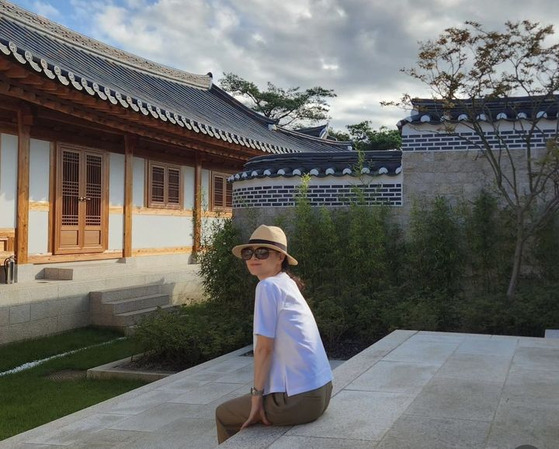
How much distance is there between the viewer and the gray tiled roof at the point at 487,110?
26.6ft

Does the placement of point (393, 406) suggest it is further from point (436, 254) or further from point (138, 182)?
point (138, 182)

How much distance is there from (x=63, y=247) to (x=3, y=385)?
13.5 ft

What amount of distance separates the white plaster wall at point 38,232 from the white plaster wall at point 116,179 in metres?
1.54

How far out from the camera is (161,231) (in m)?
12.4

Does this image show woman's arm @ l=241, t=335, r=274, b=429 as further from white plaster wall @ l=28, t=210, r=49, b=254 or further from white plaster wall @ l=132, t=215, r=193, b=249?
white plaster wall @ l=132, t=215, r=193, b=249

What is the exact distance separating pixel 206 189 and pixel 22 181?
17.4ft

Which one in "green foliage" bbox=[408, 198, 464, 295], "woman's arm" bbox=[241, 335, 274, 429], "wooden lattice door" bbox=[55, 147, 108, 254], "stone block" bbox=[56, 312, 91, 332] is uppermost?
"wooden lattice door" bbox=[55, 147, 108, 254]

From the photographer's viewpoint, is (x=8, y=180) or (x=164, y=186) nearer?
(x=8, y=180)

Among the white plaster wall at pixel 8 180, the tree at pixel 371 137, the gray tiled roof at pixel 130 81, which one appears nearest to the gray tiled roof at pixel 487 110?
the gray tiled roof at pixel 130 81

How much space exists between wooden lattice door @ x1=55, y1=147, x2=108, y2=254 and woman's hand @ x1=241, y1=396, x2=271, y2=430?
7.51 metres

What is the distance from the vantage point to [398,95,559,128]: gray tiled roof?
811cm

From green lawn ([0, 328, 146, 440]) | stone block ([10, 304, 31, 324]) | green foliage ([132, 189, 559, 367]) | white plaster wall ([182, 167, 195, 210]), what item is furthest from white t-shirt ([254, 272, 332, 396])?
white plaster wall ([182, 167, 195, 210])

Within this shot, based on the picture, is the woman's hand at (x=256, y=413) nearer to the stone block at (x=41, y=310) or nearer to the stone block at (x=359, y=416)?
the stone block at (x=359, y=416)

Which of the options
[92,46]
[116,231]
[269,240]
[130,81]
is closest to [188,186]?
[116,231]
